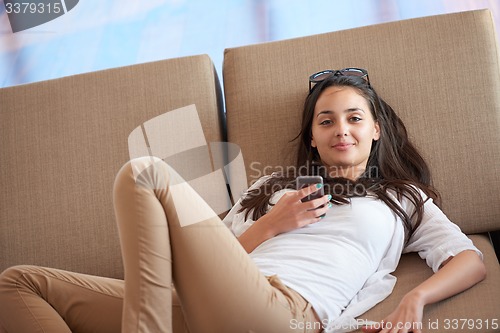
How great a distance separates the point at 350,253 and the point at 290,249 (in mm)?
148

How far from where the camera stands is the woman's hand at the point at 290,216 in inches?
67.7

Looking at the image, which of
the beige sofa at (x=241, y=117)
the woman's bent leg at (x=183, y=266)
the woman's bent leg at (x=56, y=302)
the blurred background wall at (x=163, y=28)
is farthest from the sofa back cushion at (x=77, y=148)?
the woman's bent leg at (x=183, y=266)

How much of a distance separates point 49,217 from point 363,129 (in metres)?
0.99

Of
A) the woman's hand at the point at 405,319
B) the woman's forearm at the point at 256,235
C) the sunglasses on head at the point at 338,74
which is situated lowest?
the woman's hand at the point at 405,319

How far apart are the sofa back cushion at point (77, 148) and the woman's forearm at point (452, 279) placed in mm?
843

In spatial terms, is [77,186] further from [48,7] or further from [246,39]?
[48,7]

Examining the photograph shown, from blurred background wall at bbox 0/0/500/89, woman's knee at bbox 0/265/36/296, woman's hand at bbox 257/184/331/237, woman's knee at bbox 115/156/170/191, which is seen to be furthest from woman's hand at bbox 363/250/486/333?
blurred background wall at bbox 0/0/500/89

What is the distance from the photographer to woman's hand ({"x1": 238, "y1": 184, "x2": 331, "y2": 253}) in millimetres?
1719

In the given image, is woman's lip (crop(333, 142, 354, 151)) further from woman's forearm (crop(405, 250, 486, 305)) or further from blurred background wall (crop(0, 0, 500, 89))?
blurred background wall (crop(0, 0, 500, 89))

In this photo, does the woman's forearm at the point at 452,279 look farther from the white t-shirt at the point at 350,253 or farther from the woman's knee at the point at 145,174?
the woman's knee at the point at 145,174

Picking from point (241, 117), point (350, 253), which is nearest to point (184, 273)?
point (350, 253)

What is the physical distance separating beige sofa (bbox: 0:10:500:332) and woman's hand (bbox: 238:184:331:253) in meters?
0.28

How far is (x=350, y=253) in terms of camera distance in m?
1.65

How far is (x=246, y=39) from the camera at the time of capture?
2650mm
